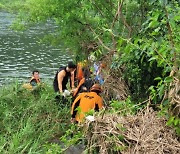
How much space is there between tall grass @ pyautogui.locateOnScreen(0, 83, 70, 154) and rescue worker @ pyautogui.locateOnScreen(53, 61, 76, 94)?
0.24 metres

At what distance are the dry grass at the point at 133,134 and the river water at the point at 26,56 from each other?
14.4m

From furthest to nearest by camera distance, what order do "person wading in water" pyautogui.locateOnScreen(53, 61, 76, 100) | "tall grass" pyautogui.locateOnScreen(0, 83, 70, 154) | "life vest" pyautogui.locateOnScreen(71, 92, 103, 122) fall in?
"person wading in water" pyautogui.locateOnScreen(53, 61, 76, 100), "tall grass" pyautogui.locateOnScreen(0, 83, 70, 154), "life vest" pyautogui.locateOnScreen(71, 92, 103, 122)

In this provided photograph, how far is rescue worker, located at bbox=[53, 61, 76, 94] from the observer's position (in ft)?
30.2

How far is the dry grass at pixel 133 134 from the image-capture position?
4.26 meters

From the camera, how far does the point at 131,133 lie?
14.8 feet

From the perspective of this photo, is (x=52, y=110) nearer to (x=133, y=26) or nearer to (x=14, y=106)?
(x=14, y=106)

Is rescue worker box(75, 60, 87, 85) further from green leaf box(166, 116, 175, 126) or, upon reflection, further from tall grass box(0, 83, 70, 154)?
green leaf box(166, 116, 175, 126)

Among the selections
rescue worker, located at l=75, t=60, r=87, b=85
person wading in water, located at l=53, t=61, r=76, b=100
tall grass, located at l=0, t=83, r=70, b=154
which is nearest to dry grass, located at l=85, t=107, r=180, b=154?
tall grass, located at l=0, t=83, r=70, b=154

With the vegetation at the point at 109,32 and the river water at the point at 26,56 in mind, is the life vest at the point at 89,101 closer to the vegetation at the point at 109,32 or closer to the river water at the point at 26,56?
the vegetation at the point at 109,32

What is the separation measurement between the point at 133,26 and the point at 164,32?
137 inches

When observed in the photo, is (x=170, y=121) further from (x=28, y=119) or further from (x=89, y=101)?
(x=28, y=119)

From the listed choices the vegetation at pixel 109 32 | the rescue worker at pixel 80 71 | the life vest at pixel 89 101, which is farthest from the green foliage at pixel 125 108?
the rescue worker at pixel 80 71

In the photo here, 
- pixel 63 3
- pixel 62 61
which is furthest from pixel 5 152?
pixel 62 61

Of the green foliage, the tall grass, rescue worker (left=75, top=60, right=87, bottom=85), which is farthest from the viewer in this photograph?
rescue worker (left=75, top=60, right=87, bottom=85)
